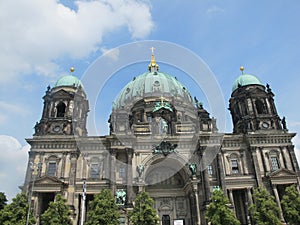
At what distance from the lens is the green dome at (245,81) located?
139 ft

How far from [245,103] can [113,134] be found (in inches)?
797

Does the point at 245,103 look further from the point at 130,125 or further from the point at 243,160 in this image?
the point at 130,125

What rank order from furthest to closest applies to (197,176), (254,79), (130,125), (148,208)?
(254,79)
(130,125)
(197,176)
(148,208)

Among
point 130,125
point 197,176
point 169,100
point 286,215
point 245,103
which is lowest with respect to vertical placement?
point 286,215

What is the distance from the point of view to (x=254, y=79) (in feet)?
140

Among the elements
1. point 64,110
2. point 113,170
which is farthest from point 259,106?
Result: point 64,110

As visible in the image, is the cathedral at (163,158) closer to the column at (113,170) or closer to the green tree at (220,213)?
the column at (113,170)

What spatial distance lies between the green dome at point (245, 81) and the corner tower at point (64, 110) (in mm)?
24366

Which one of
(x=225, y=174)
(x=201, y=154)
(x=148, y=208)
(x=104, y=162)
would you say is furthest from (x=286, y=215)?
(x=104, y=162)

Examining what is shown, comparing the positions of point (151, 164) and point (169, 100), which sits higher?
point (169, 100)

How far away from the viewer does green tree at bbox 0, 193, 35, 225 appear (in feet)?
84.9

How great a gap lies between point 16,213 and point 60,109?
56.2 feet

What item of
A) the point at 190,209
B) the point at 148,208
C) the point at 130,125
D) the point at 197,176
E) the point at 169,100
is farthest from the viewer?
the point at 169,100

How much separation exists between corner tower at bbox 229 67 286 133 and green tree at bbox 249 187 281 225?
11738mm
